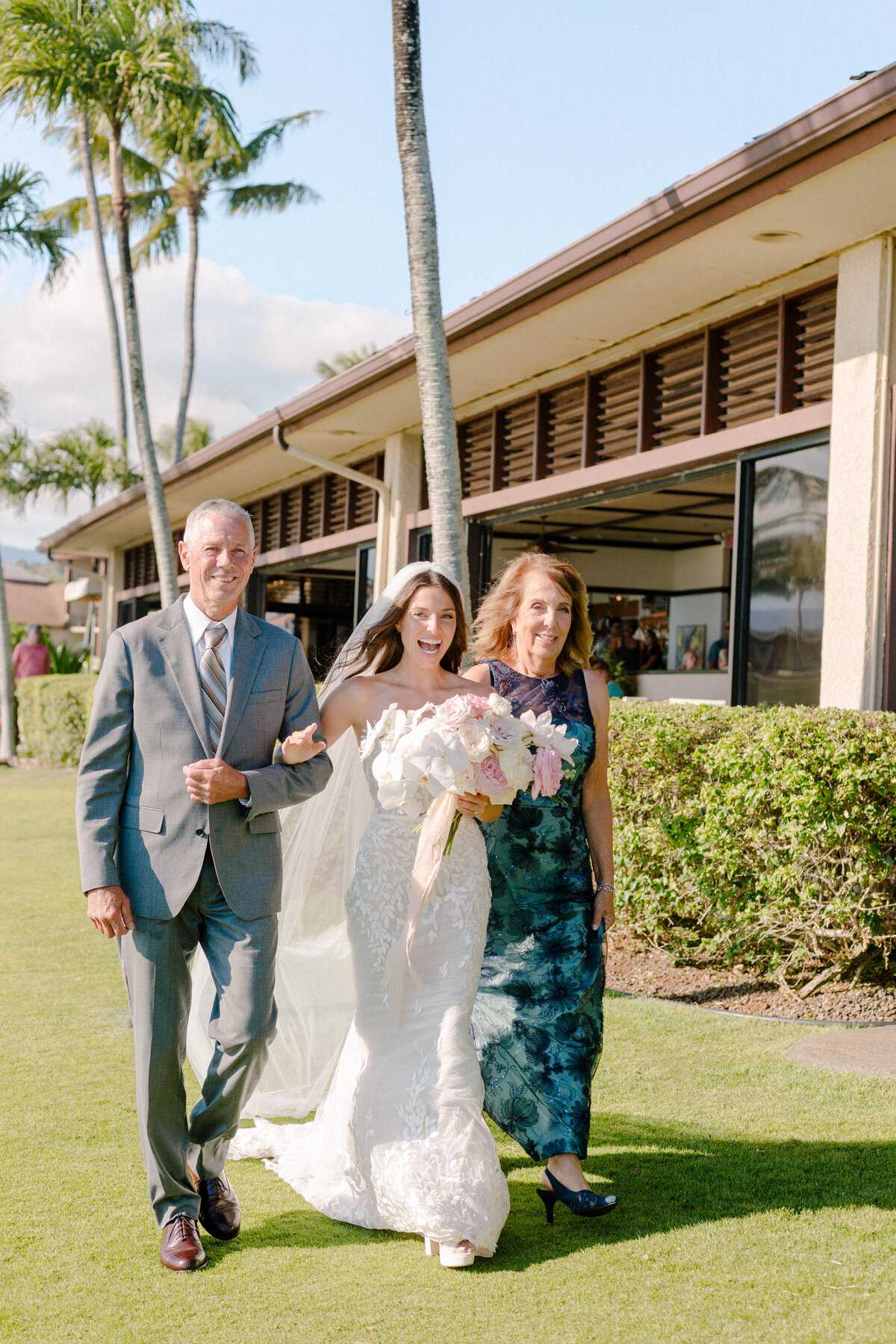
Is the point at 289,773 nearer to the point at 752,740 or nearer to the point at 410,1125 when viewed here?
the point at 410,1125

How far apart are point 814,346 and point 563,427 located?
10.9ft

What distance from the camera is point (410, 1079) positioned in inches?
147

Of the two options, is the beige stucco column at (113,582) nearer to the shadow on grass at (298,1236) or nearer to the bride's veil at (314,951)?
the bride's veil at (314,951)

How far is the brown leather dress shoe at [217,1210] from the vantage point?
12.0ft

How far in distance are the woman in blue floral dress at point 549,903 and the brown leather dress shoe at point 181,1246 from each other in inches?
42.8

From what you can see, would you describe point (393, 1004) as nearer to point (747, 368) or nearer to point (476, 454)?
point (747, 368)

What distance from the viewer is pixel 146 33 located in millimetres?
13789

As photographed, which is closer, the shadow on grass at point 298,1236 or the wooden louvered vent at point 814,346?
the shadow on grass at point 298,1236

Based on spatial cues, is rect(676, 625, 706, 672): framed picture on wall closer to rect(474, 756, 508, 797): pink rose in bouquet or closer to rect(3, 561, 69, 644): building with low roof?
rect(474, 756, 508, 797): pink rose in bouquet

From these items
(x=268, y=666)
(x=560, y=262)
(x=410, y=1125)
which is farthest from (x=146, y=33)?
(x=410, y=1125)

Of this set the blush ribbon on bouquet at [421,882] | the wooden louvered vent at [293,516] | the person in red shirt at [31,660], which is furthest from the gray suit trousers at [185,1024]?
the person in red shirt at [31,660]

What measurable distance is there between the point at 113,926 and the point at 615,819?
3944 mm

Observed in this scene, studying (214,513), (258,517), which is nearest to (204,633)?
(214,513)

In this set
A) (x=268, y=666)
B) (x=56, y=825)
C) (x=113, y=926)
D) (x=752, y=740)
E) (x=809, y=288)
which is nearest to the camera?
(x=113, y=926)
